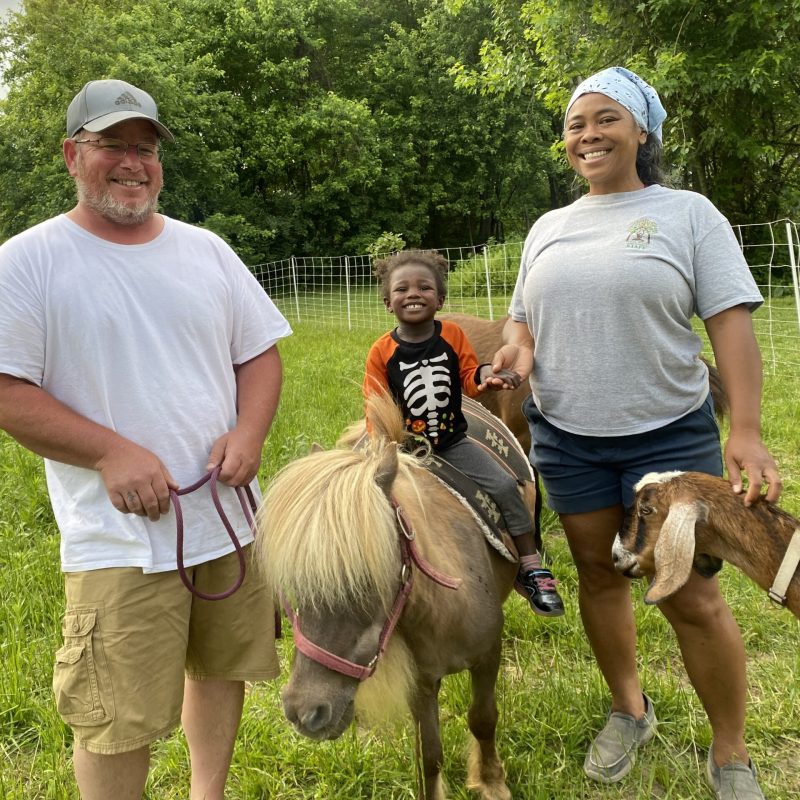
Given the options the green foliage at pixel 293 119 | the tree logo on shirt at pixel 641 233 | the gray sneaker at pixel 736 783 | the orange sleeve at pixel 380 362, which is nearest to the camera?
the tree logo on shirt at pixel 641 233

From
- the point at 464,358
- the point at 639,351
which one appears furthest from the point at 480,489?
the point at 639,351

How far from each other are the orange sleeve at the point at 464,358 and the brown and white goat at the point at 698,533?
890 mm

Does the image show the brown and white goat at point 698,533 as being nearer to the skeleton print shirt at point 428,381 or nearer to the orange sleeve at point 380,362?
the skeleton print shirt at point 428,381

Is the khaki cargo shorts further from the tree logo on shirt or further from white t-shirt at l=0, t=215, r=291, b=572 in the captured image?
the tree logo on shirt

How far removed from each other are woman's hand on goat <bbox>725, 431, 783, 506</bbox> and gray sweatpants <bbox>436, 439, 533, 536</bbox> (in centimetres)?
91

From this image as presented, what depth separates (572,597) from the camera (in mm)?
3381

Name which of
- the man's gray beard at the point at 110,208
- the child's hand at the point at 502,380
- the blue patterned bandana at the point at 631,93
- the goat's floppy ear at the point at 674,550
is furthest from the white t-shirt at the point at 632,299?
the man's gray beard at the point at 110,208

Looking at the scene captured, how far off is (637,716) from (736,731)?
0.37m

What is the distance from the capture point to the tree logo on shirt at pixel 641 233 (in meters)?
1.90

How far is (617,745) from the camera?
231cm

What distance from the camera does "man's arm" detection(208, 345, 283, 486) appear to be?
1843mm

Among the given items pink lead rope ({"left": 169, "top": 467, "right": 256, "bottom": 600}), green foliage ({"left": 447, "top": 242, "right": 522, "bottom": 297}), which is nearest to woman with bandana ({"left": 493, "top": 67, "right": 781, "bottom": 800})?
pink lead rope ({"left": 169, "top": 467, "right": 256, "bottom": 600})

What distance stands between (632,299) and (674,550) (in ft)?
2.40

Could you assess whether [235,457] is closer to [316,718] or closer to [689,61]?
[316,718]
